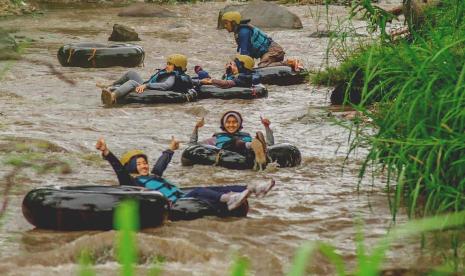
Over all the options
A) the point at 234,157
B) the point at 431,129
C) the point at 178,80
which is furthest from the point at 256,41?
the point at 431,129

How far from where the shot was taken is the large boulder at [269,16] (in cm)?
2274

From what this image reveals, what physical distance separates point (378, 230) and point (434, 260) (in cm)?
83

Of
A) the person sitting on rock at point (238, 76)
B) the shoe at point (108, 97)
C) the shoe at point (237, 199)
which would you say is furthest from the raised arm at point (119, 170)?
the person sitting on rock at point (238, 76)

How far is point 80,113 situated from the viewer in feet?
36.7

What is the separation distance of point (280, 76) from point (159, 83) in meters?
2.43

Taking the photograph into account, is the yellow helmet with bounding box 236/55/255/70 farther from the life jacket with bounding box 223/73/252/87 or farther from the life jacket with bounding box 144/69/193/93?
the life jacket with bounding box 144/69/193/93

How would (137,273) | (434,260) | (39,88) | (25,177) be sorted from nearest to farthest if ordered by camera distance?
(137,273)
(434,260)
(25,177)
(39,88)

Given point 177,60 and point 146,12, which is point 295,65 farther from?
point 146,12

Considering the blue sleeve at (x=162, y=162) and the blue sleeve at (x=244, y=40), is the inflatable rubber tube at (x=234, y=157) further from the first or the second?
the blue sleeve at (x=244, y=40)

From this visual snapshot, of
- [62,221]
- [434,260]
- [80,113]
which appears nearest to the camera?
[434,260]

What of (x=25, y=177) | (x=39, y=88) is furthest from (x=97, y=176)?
(x=39, y=88)

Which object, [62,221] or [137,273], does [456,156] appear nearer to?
[137,273]

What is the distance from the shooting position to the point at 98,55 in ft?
→ 49.1

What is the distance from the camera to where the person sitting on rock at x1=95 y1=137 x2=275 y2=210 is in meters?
6.10
